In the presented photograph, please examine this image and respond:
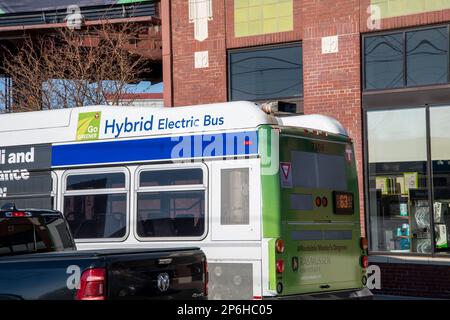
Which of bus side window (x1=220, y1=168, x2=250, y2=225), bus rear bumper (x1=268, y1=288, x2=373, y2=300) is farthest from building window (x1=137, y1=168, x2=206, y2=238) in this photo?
bus rear bumper (x1=268, y1=288, x2=373, y2=300)

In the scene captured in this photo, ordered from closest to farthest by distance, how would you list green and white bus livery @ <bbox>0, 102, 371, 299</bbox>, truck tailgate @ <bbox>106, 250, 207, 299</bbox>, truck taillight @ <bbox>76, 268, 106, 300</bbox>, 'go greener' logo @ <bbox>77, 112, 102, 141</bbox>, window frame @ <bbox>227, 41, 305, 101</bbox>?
truck taillight @ <bbox>76, 268, 106, 300</bbox>, truck tailgate @ <bbox>106, 250, 207, 299</bbox>, green and white bus livery @ <bbox>0, 102, 371, 299</bbox>, 'go greener' logo @ <bbox>77, 112, 102, 141</bbox>, window frame @ <bbox>227, 41, 305, 101</bbox>

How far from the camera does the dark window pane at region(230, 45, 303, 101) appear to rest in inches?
689

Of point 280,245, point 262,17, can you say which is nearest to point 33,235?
point 280,245

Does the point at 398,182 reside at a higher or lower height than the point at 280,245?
higher

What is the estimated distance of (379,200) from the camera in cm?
1625

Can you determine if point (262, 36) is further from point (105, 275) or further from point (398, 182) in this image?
point (105, 275)

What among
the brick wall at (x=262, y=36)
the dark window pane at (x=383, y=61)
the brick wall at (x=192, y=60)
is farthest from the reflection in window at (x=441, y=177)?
the brick wall at (x=192, y=60)

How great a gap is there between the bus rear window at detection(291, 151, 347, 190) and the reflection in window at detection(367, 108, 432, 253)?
4.72 meters

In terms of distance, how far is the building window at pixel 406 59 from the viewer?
615 inches

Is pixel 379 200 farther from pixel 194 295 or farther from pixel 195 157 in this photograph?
pixel 194 295

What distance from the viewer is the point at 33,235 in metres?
8.80

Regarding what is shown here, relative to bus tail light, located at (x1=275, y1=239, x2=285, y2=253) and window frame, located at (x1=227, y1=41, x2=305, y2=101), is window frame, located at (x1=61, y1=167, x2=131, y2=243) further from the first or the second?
window frame, located at (x1=227, y1=41, x2=305, y2=101)

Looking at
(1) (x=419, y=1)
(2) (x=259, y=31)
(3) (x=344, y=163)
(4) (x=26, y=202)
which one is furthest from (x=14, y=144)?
(1) (x=419, y=1)

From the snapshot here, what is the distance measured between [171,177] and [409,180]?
664cm
